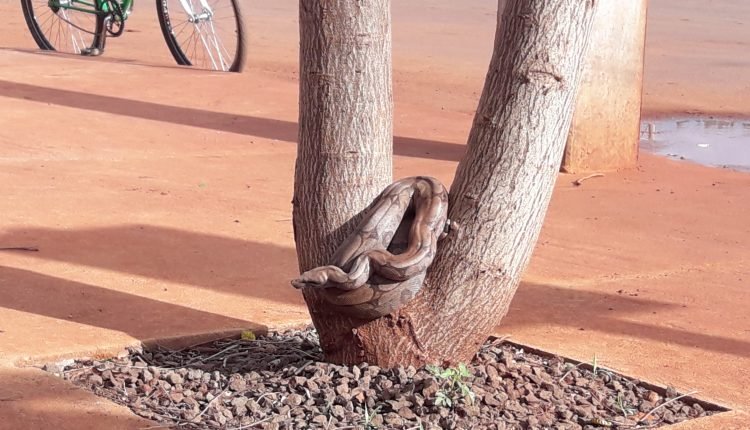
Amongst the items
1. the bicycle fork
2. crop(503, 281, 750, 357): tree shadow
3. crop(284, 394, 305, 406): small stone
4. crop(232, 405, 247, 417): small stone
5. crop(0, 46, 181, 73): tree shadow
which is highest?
the bicycle fork

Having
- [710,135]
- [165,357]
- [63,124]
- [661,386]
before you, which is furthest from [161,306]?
[710,135]

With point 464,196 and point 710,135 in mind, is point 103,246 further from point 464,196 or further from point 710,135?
point 710,135

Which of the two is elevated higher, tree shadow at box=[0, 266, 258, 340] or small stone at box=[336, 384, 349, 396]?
small stone at box=[336, 384, 349, 396]

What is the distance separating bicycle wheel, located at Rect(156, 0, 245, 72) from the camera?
12.4m

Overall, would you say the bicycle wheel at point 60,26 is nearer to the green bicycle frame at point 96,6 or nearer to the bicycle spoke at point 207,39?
the green bicycle frame at point 96,6

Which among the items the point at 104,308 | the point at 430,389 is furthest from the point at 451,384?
the point at 104,308

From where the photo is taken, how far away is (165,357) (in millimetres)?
4797

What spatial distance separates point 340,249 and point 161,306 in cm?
141

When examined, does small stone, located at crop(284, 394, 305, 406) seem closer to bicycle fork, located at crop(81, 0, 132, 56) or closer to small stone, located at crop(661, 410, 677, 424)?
small stone, located at crop(661, 410, 677, 424)

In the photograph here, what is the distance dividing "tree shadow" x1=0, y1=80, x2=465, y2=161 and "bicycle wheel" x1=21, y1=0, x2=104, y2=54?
7.22 feet

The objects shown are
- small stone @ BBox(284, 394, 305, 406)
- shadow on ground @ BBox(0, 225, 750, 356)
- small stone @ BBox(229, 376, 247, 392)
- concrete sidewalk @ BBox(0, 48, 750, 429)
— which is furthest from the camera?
shadow on ground @ BBox(0, 225, 750, 356)

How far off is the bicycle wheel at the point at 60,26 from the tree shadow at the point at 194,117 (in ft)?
7.22

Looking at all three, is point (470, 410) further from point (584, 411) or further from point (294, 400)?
point (294, 400)

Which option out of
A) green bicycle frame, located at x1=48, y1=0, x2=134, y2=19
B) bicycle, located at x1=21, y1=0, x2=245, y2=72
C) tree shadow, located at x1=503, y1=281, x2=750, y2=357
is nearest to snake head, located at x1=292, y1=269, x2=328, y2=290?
tree shadow, located at x1=503, y1=281, x2=750, y2=357
